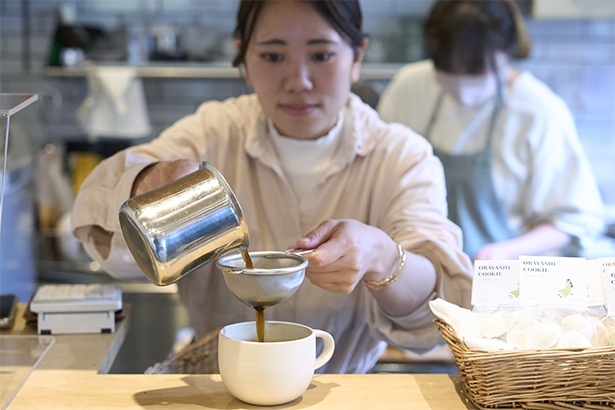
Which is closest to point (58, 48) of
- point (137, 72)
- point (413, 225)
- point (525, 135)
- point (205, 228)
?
point (137, 72)

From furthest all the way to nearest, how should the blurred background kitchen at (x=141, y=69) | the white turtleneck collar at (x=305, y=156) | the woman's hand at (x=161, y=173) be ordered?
the blurred background kitchen at (x=141, y=69), the white turtleneck collar at (x=305, y=156), the woman's hand at (x=161, y=173)

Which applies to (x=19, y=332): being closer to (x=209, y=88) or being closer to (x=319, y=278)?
(x=319, y=278)

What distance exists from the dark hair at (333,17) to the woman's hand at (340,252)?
500 mm

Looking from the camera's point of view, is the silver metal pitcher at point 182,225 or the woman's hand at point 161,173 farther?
the woman's hand at point 161,173

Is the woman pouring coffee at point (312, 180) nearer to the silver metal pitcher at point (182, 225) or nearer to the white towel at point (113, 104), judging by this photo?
the silver metal pitcher at point (182, 225)

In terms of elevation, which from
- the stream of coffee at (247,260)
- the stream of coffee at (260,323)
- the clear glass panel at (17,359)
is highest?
the stream of coffee at (247,260)

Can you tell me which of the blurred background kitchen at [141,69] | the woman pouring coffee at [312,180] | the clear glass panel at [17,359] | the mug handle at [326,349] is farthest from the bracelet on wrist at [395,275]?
the blurred background kitchen at [141,69]

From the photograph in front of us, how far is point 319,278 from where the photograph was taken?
1419 mm

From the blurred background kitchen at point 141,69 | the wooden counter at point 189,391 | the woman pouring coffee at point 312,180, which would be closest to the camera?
the wooden counter at point 189,391

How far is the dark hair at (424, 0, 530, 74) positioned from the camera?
114 inches

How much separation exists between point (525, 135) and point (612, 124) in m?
1.68

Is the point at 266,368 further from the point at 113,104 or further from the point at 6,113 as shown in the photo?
the point at 113,104

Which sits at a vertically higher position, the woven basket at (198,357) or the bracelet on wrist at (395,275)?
the bracelet on wrist at (395,275)

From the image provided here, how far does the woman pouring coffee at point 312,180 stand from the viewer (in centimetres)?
168
